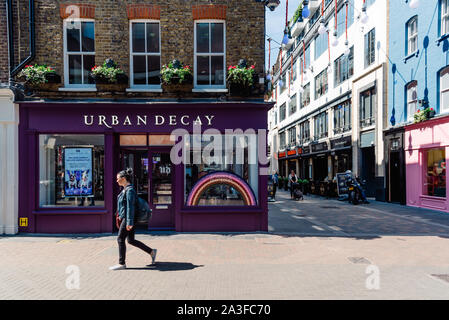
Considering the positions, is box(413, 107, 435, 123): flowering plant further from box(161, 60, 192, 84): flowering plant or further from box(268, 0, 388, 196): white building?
box(161, 60, 192, 84): flowering plant

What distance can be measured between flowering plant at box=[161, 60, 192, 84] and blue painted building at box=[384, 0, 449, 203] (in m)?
11.0

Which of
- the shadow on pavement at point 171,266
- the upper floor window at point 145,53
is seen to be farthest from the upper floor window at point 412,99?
the shadow on pavement at point 171,266

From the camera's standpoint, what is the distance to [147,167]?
9.69 m

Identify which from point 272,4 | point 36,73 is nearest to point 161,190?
point 36,73

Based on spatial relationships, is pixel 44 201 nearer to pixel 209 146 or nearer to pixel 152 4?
pixel 209 146

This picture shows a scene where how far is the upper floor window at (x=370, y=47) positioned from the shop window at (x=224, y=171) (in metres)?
13.9

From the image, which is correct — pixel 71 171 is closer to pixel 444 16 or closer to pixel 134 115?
pixel 134 115

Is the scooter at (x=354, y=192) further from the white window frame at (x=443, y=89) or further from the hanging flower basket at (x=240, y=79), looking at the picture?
the hanging flower basket at (x=240, y=79)

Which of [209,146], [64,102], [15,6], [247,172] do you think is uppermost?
[15,6]

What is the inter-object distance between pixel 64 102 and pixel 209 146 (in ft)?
13.9

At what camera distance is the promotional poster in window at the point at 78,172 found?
9500mm

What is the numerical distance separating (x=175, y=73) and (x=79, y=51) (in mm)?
3066
